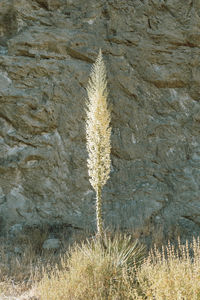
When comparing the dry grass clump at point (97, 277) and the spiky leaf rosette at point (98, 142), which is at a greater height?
the spiky leaf rosette at point (98, 142)

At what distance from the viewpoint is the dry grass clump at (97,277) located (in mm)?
3328

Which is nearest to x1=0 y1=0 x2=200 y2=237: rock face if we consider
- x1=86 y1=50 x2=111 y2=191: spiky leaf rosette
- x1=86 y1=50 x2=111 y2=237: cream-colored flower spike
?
x1=86 y1=50 x2=111 y2=237: cream-colored flower spike

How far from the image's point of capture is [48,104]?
273 inches

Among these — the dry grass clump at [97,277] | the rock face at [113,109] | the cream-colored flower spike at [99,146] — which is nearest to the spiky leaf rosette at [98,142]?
the cream-colored flower spike at [99,146]

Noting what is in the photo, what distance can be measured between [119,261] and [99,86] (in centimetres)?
242

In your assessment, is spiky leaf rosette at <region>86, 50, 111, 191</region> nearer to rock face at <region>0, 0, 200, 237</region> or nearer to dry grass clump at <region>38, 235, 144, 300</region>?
dry grass clump at <region>38, 235, 144, 300</region>

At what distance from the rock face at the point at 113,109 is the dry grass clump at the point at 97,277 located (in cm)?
218

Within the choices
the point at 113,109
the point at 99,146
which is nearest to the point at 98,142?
the point at 99,146

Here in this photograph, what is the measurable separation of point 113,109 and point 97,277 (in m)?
4.12

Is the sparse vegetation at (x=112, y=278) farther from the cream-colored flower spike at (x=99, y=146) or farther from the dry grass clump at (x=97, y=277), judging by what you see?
the cream-colored flower spike at (x=99, y=146)

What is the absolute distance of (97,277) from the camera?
363cm

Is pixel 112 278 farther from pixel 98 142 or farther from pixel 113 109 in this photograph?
pixel 113 109

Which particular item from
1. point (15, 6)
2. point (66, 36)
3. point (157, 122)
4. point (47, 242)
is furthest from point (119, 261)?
point (15, 6)

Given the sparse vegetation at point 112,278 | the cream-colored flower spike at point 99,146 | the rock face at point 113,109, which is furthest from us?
the rock face at point 113,109
